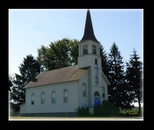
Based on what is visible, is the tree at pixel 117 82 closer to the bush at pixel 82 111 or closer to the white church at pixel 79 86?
the white church at pixel 79 86

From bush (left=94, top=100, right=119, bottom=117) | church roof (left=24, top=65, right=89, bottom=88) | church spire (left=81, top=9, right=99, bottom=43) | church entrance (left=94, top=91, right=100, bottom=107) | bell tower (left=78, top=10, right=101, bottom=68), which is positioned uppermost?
church spire (left=81, top=9, right=99, bottom=43)

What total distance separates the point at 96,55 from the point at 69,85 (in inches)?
233

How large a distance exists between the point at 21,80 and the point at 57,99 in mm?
19015

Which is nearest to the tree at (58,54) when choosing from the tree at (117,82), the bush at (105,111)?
the tree at (117,82)

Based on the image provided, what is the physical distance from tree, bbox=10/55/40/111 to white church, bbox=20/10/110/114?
34.2 ft

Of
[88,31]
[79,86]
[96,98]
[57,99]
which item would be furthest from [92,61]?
[57,99]

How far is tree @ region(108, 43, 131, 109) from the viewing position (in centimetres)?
4281

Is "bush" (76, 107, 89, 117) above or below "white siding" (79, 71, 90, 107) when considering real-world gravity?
below

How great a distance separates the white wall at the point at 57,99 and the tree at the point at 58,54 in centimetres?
1346

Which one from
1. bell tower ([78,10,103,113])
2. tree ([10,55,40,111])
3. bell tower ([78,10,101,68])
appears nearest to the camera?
bell tower ([78,10,103,113])

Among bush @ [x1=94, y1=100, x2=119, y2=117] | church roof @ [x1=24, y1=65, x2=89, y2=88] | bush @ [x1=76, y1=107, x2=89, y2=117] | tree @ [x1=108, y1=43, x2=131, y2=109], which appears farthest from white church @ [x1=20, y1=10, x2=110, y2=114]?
tree @ [x1=108, y1=43, x2=131, y2=109]

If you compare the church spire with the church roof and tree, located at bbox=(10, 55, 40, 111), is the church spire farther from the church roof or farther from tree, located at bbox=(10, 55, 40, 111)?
tree, located at bbox=(10, 55, 40, 111)

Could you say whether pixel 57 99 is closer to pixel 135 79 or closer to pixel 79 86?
pixel 79 86
